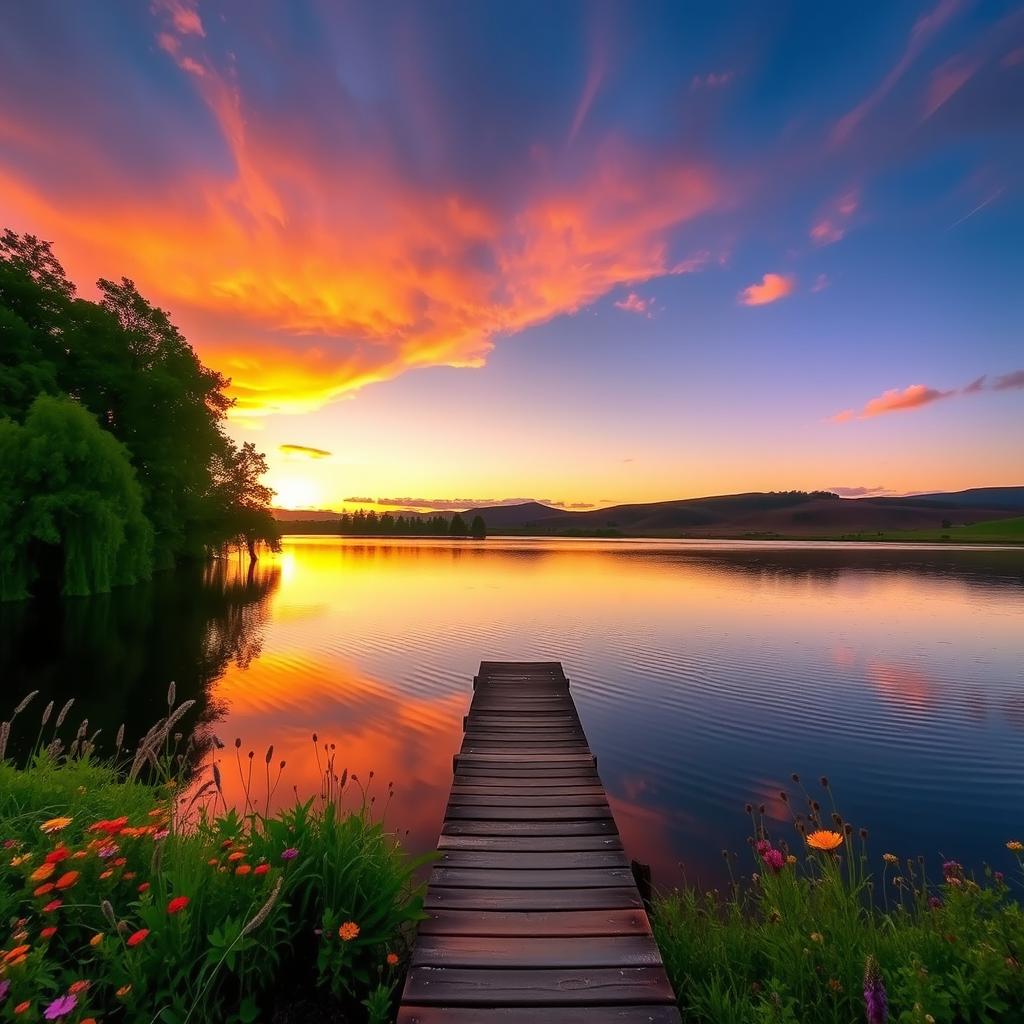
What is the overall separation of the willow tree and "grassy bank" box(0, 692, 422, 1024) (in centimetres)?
2641

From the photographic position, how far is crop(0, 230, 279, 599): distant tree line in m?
24.6

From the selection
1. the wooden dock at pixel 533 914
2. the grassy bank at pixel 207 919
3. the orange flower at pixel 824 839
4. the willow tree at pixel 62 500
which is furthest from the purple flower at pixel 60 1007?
the willow tree at pixel 62 500

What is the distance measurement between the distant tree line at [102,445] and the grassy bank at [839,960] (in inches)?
1175

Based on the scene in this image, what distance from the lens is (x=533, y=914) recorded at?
179 inches

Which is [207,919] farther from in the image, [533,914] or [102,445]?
[102,445]

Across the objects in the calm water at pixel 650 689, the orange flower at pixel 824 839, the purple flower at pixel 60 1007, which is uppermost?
the purple flower at pixel 60 1007

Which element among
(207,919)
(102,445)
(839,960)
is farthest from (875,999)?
(102,445)

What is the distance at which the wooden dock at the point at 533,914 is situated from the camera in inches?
141

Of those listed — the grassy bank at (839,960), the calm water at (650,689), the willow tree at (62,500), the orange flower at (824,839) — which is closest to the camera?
the grassy bank at (839,960)

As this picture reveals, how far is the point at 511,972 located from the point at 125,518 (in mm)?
31779

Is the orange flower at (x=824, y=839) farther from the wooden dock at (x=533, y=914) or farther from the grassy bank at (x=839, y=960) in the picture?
the wooden dock at (x=533, y=914)

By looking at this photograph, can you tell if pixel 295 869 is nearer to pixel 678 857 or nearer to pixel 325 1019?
pixel 325 1019

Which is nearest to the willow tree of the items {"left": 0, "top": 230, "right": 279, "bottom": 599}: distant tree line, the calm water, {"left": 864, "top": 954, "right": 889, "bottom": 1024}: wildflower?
{"left": 0, "top": 230, "right": 279, "bottom": 599}: distant tree line

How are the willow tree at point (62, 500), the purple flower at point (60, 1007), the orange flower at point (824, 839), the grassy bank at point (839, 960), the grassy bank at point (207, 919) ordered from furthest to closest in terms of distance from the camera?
the willow tree at point (62, 500), the orange flower at point (824, 839), the grassy bank at point (207, 919), the grassy bank at point (839, 960), the purple flower at point (60, 1007)
